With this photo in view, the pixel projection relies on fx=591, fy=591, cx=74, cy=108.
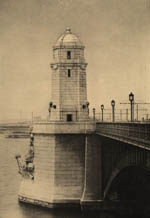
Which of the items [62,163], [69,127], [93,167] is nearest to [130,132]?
[93,167]

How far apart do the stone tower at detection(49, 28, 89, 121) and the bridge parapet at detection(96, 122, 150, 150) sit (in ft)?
21.5

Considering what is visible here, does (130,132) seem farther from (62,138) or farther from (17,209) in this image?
(17,209)

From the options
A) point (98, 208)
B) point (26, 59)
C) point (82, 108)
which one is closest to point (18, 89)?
point (26, 59)

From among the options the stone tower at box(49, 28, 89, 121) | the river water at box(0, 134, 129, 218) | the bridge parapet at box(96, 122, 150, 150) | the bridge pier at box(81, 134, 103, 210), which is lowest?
the river water at box(0, 134, 129, 218)

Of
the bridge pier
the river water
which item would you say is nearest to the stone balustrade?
the bridge pier

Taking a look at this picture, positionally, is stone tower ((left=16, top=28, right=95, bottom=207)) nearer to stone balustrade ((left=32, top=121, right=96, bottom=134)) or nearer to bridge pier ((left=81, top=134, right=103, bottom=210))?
stone balustrade ((left=32, top=121, right=96, bottom=134))

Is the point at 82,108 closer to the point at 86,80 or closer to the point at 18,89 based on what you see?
the point at 86,80

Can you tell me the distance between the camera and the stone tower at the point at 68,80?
50.2 m

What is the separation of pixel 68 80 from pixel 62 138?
206 inches

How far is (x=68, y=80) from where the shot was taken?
50250 millimetres

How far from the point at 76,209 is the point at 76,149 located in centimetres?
488

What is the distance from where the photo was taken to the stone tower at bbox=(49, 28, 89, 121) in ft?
165

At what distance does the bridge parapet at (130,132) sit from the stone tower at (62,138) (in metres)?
4.58

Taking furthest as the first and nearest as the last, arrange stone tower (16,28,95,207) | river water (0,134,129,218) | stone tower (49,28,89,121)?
1. stone tower (49,28,89,121)
2. stone tower (16,28,95,207)
3. river water (0,134,129,218)
